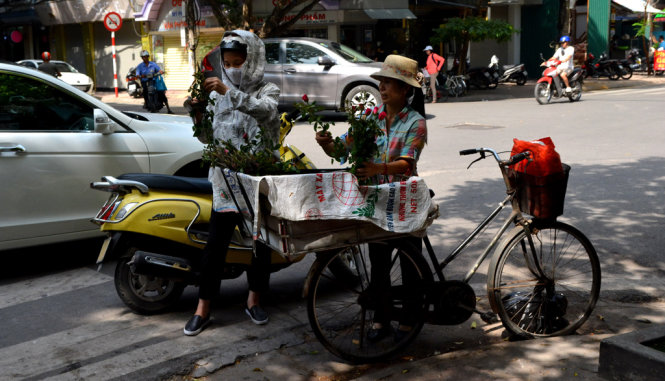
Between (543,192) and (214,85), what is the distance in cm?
187

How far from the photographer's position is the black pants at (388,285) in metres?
4.02

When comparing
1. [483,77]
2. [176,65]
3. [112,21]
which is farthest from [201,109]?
[176,65]

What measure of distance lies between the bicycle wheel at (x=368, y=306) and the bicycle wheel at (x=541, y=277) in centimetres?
42

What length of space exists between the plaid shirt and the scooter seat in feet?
4.44

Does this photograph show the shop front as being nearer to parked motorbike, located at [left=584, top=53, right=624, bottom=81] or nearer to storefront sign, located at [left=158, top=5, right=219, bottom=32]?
storefront sign, located at [left=158, top=5, right=219, bottom=32]

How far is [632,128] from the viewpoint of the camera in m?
13.2

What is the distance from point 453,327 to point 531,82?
26.0 meters

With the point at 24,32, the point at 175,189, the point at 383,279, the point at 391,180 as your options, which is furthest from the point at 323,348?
the point at 24,32

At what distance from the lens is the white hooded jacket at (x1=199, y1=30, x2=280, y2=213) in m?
4.30

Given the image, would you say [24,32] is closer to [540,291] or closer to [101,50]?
[101,50]

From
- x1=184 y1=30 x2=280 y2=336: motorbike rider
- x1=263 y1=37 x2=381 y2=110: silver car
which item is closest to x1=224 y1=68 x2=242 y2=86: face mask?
x1=184 y1=30 x2=280 y2=336: motorbike rider

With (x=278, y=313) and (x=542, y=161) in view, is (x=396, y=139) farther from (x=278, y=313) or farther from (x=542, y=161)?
(x=278, y=313)

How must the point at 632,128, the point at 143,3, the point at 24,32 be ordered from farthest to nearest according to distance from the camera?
the point at 24,32, the point at 143,3, the point at 632,128

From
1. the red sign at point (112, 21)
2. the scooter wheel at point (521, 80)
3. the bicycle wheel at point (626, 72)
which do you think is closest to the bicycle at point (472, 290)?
the red sign at point (112, 21)
